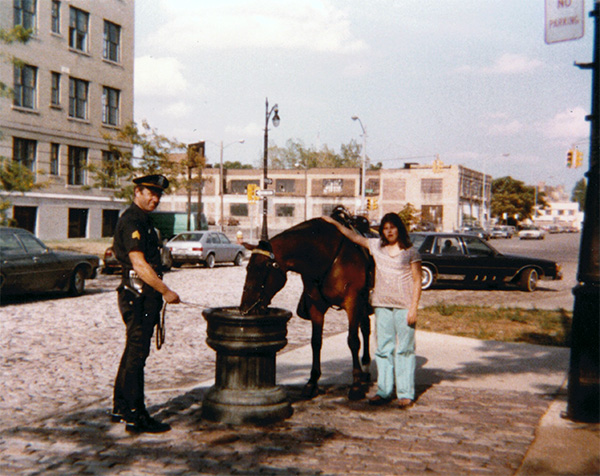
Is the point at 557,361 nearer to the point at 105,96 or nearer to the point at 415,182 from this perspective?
the point at 105,96

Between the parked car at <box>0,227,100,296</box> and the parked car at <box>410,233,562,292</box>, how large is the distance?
9.67m

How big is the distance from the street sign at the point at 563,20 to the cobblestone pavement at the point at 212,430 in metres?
3.46

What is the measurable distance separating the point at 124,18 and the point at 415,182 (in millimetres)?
58378

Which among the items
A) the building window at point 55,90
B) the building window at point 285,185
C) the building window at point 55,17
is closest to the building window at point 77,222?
the building window at point 55,90

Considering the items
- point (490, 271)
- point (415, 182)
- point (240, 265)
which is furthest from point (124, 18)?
point (415, 182)

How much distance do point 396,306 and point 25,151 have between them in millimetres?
29780

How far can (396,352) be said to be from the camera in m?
6.37

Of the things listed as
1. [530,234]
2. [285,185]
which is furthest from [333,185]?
[530,234]

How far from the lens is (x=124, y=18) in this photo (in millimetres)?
37062

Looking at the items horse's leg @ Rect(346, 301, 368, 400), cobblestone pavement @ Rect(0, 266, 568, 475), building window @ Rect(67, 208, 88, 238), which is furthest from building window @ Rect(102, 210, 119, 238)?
horse's leg @ Rect(346, 301, 368, 400)

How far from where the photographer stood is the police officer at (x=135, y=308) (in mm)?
5391

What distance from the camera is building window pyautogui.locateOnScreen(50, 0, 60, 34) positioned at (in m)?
32.6

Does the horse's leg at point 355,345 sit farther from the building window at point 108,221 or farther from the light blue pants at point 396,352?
the building window at point 108,221

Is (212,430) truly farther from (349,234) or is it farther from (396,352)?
(349,234)
